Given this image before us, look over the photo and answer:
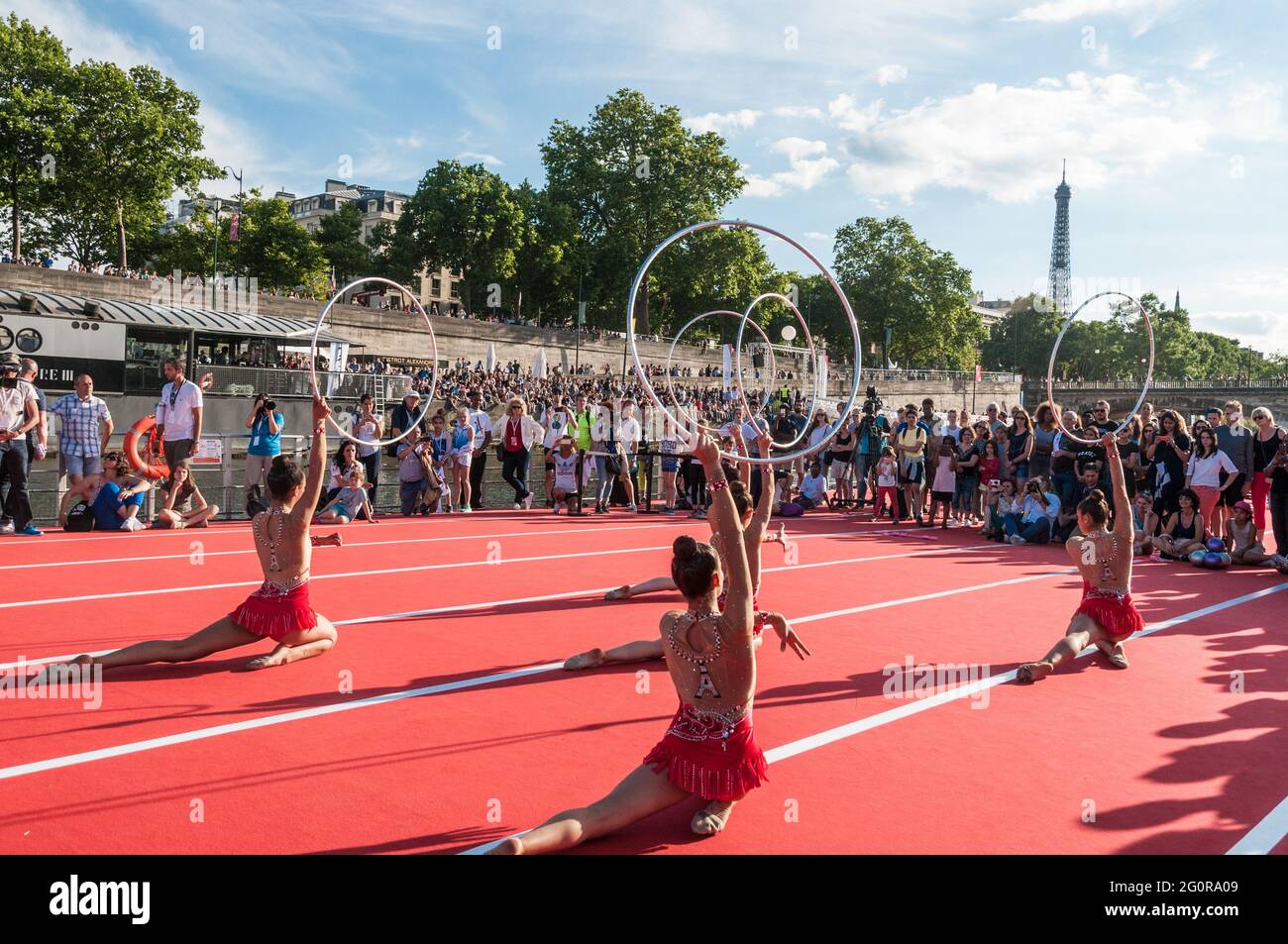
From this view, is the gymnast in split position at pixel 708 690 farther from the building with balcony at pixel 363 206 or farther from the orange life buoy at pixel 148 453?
the building with balcony at pixel 363 206

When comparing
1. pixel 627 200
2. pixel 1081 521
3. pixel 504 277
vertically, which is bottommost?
pixel 1081 521

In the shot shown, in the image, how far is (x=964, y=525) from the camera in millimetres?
21047

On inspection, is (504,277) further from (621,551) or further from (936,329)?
(621,551)

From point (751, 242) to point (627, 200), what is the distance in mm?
10530

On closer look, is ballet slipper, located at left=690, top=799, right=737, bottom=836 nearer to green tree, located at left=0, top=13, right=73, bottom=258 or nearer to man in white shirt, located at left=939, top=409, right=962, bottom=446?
man in white shirt, located at left=939, top=409, right=962, bottom=446

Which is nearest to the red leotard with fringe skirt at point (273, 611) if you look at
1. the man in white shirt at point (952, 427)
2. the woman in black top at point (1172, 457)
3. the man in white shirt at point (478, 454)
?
the man in white shirt at point (478, 454)

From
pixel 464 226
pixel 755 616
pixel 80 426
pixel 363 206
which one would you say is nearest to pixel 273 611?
pixel 755 616

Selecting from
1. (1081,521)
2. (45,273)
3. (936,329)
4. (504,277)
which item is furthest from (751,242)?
(1081,521)

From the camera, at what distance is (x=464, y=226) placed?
77125 millimetres

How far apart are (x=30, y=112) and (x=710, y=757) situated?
205 feet

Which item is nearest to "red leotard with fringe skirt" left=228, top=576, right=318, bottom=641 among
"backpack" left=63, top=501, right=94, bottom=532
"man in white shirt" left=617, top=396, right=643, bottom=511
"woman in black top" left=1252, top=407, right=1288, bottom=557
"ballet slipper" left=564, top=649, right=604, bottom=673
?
"ballet slipper" left=564, top=649, right=604, bottom=673

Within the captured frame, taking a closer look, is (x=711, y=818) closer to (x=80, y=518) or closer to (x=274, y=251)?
(x=80, y=518)

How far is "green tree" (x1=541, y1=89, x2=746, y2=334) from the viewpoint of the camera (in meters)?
80.4

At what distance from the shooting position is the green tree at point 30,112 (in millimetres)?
53500
